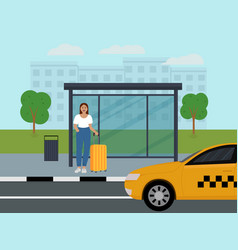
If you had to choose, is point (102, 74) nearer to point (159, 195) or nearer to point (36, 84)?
point (36, 84)

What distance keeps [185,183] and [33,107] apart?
39.0m

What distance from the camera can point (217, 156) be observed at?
11648 mm

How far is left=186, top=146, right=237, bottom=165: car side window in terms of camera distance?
449 inches

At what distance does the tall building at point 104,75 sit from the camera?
8769cm

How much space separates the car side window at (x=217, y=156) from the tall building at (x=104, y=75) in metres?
75.0

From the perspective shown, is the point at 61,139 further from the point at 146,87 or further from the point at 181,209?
the point at 181,209

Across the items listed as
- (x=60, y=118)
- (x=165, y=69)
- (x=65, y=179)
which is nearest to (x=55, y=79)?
(x=60, y=118)

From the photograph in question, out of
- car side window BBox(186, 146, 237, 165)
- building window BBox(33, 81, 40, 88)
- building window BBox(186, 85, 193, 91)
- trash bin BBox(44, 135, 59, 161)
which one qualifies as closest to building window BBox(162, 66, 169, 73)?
building window BBox(186, 85, 193, 91)

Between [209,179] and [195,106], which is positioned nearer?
[209,179]

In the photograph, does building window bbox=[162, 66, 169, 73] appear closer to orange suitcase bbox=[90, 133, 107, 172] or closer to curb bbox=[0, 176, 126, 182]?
orange suitcase bbox=[90, 133, 107, 172]

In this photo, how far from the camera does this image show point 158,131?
2075 centimetres

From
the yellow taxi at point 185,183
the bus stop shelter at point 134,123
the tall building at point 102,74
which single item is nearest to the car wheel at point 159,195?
the yellow taxi at point 185,183

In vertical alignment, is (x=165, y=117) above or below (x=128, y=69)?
below

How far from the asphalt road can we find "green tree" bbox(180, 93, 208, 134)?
1597 inches
